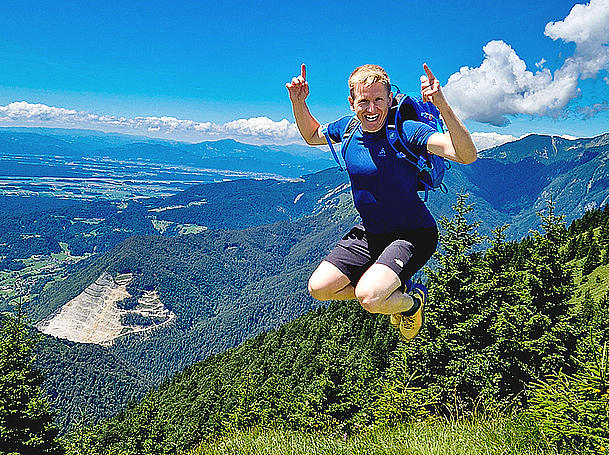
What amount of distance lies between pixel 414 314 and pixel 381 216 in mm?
1285

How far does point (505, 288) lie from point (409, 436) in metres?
16.4

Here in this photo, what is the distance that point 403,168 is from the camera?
4062 millimetres

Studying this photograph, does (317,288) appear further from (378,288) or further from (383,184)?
(383,184)

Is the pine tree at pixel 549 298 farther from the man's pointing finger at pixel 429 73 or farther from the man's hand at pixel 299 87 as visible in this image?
the man's pointing finger at pixel 429 73

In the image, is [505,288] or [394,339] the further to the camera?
[394,339]

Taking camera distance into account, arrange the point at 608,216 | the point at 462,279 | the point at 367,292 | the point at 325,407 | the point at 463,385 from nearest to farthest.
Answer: the point at 367,292, the point at 463,385, the point at 462,279, the point at 325,407, the point at 608,216

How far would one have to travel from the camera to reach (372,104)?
399 cm

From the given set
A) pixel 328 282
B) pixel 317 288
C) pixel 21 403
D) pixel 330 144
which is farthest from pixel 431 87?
pixel 21 403

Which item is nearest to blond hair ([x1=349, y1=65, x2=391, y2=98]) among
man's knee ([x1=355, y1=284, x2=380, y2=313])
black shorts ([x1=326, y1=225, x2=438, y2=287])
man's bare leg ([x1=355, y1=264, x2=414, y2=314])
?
black shorts ([x1=326, y1=225, x2=438, y2=287])

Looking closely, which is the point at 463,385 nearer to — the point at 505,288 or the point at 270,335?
the point at 505,288

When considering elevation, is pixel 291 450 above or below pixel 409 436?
below

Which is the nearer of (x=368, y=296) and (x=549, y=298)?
(x=368, y=296)

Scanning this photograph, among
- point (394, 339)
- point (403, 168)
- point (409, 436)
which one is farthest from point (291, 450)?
point (394, 339)

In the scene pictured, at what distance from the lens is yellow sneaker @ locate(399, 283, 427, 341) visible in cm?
465
